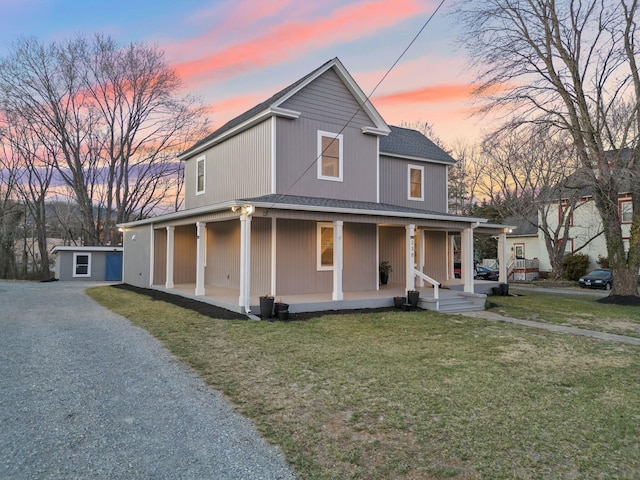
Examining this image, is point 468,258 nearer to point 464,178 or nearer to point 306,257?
point 306,257

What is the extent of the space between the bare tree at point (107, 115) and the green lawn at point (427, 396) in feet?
87.8

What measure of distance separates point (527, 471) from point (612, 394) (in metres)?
2.73

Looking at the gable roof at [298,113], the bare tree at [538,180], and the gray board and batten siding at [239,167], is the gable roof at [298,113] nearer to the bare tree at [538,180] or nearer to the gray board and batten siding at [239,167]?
the gray board and batten siding at [239,167]

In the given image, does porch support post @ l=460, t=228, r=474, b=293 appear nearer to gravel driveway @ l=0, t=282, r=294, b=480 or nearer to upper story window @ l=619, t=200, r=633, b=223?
gravel driveway @ l=0, t=282, r=294, b=480

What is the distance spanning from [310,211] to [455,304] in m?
5.38

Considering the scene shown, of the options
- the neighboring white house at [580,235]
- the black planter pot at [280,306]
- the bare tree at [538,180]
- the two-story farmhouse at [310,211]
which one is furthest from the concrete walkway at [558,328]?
the neighboring white house at [580,235]

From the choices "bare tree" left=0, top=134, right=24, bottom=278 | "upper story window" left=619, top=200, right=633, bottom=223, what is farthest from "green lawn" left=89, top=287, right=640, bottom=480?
"bare tree" left=0, top=134, right=24, bottom=278

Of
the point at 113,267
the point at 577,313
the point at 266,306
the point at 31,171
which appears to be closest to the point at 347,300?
the point at 266,306

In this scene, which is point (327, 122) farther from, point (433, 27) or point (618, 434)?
point (618, 434)

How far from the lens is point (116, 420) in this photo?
13.2ft

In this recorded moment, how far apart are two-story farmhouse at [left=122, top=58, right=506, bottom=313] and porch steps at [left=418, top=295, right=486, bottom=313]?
0.29 feet

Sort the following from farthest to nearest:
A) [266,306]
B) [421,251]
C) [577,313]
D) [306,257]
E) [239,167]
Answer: [421,251] < [239,167] < [306,257] < [577,313] < [266,306]

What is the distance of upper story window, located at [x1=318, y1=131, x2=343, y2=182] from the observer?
43.2ft

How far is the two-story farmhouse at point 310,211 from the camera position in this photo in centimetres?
1161
